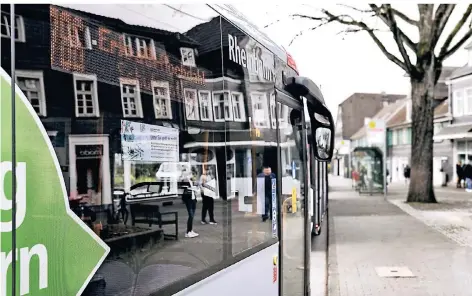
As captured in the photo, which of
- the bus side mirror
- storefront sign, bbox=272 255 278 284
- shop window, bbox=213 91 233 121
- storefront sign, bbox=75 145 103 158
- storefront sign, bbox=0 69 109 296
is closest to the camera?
storefront sign, bbox=0 69 109 296

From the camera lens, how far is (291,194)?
5234 mm

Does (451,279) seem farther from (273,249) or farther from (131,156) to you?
(131,156)

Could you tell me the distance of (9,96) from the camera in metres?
1.65

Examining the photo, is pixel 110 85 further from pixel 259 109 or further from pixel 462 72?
pixel 462 72

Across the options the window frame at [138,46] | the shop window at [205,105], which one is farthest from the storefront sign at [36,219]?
the shop window at [205,105]

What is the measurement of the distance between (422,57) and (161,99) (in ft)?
72.7

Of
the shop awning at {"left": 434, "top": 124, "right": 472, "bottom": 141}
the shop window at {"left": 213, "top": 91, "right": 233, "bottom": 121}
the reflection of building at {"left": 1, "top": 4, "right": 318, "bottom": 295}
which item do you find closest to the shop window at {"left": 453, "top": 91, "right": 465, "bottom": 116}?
the shop awning at {"left": 434, "top": 124, "right": 472, "bottom": 141}

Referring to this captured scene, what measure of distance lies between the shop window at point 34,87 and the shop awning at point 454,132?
126 feet

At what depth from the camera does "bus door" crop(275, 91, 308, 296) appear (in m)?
4.84

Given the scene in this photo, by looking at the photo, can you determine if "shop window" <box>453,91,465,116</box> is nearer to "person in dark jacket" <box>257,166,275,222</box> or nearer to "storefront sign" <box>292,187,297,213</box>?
"storefront sign" <box>292,187,297,213</box>

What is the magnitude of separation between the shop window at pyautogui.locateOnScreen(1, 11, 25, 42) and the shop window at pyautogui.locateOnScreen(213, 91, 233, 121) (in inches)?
58.8

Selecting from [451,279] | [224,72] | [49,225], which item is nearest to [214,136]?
[224,72]

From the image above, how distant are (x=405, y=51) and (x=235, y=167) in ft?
68.0

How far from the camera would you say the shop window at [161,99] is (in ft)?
8.15
